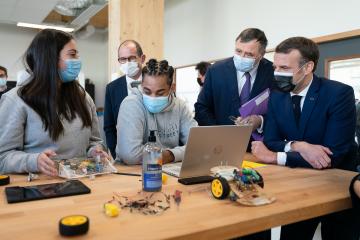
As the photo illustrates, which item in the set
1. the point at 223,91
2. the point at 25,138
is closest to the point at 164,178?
the point at 25,138

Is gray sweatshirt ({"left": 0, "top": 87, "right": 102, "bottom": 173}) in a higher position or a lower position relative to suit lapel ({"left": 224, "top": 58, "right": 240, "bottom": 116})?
lower

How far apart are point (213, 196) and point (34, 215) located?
57cm

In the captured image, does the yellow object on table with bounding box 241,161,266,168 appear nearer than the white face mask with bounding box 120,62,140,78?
Yes

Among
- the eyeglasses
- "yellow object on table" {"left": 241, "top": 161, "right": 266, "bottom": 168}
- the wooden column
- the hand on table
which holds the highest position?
the wooden column

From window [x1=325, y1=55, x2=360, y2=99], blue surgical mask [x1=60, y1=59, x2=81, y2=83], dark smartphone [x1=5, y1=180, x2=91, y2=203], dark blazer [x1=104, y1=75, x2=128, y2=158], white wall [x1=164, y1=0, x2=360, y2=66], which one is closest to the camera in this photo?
dark smartphone [x1=5, y1=180, x2=91, y2=203]

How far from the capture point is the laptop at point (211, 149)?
1.29m

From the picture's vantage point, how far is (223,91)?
86.0 inches

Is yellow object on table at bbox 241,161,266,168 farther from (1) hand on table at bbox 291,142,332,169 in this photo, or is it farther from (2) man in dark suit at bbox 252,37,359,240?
(1) hand on table at bbox 291,142,332,169

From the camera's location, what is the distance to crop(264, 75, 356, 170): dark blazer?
166cm

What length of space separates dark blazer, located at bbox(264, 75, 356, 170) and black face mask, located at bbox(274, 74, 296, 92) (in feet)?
0.13

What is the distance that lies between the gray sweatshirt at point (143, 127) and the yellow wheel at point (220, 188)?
53cm

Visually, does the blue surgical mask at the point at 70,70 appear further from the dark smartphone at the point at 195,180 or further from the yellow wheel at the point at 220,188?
the yellow wheel at the point at 220,188

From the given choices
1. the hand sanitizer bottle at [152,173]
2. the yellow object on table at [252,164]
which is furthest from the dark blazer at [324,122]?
the hand sanitizer bottle at [152,173]

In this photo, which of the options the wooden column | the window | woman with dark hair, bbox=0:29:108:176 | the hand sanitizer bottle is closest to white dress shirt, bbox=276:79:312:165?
the hand sanitizer bottle
